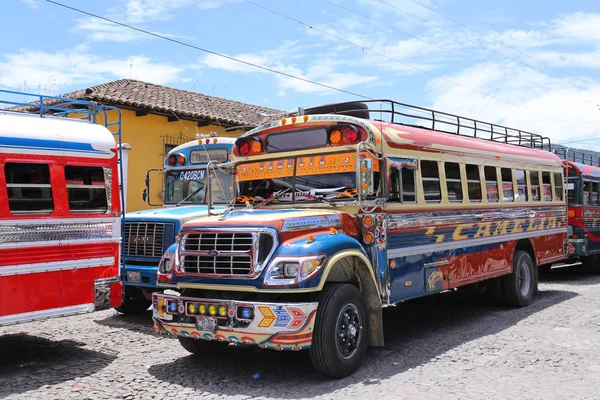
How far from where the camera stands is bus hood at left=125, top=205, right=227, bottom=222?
327 inches

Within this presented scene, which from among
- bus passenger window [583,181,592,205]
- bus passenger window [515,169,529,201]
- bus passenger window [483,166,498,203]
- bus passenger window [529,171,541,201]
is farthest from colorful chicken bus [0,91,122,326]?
bus passenger window [583,181,592,205]

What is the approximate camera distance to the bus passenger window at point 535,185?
33.3ft

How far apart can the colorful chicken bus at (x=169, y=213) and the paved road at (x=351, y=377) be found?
67 centimetres

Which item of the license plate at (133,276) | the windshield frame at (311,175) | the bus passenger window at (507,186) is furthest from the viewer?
the bus passenger window at (507,186)

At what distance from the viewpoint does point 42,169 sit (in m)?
6.24

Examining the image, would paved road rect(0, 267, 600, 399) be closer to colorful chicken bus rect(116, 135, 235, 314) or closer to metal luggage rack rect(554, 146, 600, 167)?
colorful chicken bus rect(116, 135, 235, 314)

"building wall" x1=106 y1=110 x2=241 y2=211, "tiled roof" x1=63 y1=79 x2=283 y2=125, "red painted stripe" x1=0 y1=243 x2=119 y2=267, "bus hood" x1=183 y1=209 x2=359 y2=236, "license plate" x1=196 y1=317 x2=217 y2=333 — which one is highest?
"tiled roof" x1=63 y1=79 x2=283 y2=125

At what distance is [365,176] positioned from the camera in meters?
5.93

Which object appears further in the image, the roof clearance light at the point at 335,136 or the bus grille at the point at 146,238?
the bus grille at the point at 146,238

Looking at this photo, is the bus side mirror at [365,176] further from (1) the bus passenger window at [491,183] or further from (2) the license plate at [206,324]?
(1) the bus passenger window at [491,183]

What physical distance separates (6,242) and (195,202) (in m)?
3.88

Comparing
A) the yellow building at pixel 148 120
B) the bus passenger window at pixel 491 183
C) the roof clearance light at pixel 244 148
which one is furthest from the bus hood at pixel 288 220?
the yellow building at pixel 148 120

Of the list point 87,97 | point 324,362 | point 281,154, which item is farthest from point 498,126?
point 87,97

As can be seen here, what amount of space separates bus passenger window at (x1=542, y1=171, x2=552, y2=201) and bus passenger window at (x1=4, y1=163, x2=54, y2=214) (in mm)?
8264
